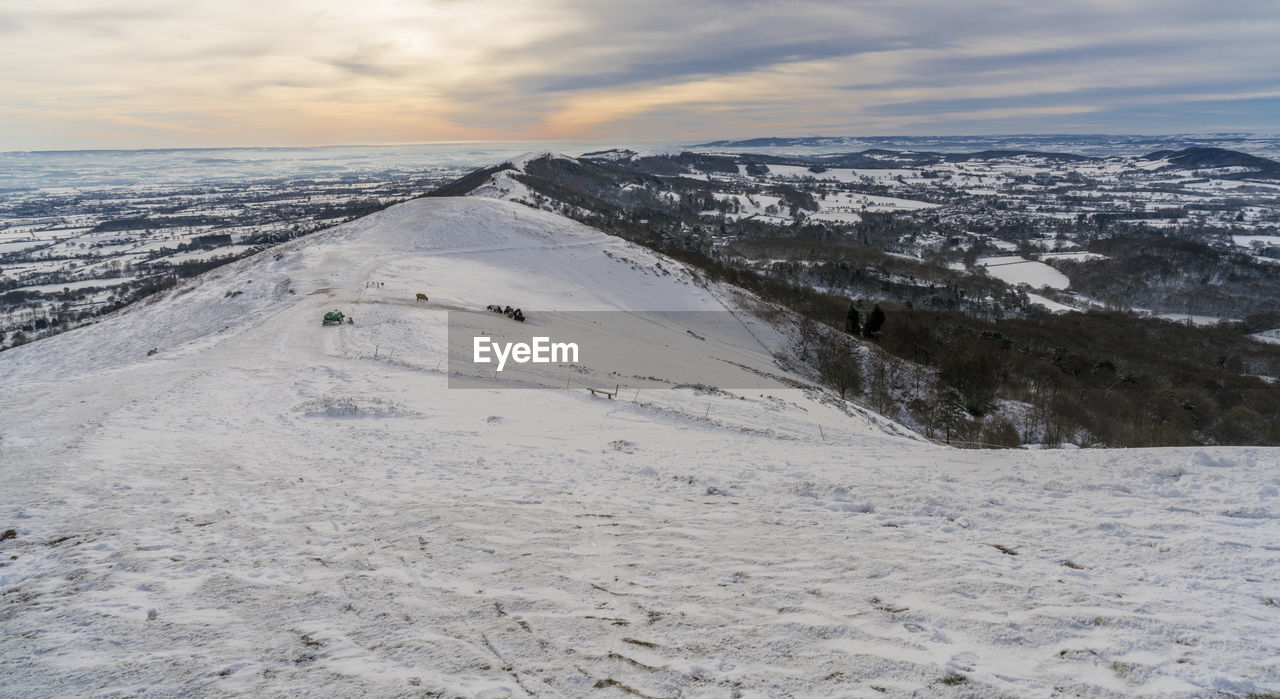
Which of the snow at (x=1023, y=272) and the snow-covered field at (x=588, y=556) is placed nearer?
the snow-covered field at (x=588, y=556)

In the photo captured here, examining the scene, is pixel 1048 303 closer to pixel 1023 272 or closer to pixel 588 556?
pixel 1023 272

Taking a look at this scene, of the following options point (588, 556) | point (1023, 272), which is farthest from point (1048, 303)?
point (588, 556)

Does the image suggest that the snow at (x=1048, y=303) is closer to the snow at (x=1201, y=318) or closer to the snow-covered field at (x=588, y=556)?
the snow at (x=1201, y=318)

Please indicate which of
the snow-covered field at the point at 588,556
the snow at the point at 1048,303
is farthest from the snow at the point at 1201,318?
the snow-covered field at the point at 588,556

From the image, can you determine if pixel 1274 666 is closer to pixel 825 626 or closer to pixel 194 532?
pixel 825 626

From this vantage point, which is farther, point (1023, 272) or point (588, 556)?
point (1023, 272)

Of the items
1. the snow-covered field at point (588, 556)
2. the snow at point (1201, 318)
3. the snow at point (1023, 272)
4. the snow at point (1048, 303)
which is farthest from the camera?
the snow at point (1023, 272)
